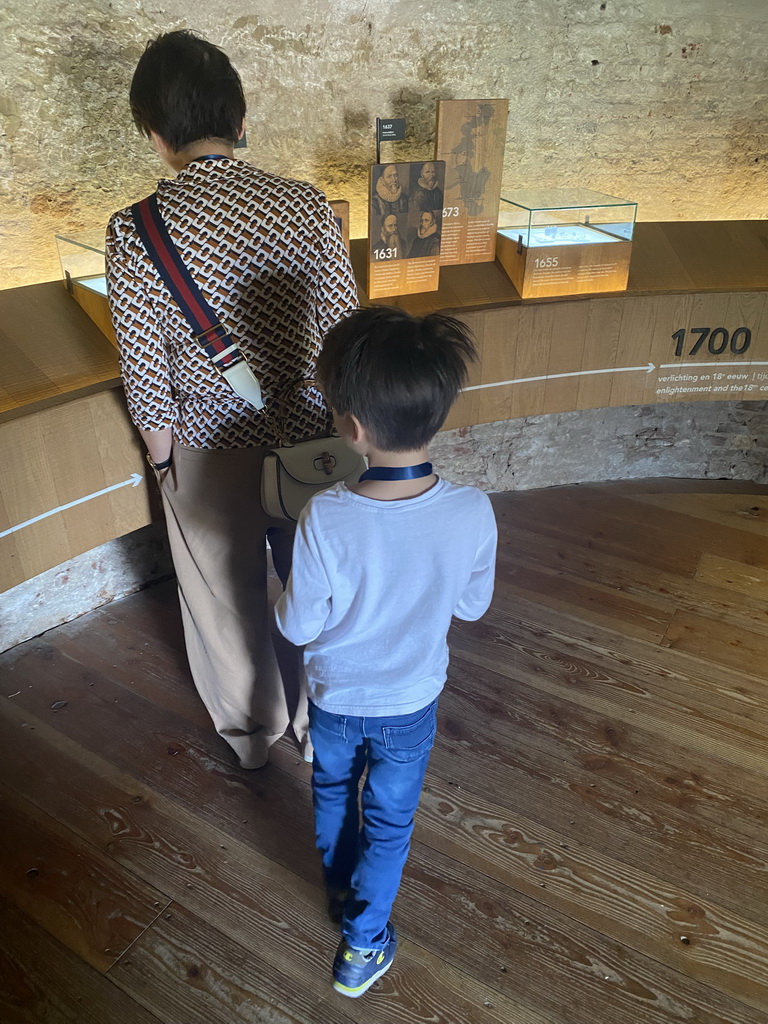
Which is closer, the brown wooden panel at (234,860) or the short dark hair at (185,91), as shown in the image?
the short dark hair at (185,91)

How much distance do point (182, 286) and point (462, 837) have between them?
1.40 m

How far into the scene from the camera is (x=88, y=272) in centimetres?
218

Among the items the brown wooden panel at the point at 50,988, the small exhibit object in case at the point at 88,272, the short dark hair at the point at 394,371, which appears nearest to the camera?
the short dark hair at the point at 394,371

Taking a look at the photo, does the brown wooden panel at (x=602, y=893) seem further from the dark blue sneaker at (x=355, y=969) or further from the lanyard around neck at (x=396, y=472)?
the lanyard around neck at (x=396, y=472)

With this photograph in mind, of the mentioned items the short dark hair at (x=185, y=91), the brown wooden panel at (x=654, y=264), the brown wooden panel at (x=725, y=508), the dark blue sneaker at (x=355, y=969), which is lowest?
the brown wooden panel at (x=725, y=508)

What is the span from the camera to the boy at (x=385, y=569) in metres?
1.18

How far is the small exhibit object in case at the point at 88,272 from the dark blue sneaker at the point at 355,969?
1.56m

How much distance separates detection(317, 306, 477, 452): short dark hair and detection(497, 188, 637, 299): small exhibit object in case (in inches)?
67.1

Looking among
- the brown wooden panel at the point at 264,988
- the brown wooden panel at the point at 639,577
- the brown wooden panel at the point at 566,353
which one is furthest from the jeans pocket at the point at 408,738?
the brown wooden panel at the point at 566,353

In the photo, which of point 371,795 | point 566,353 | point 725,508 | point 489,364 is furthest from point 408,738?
point 725,508

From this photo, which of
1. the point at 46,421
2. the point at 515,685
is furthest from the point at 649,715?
the point at 46,421

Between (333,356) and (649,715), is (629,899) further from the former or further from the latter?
(333,356)

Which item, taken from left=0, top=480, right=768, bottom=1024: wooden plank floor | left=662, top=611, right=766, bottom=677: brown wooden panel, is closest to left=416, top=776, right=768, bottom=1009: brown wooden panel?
left=0, top=480, right=768, bottom=1024: wooden plank floor

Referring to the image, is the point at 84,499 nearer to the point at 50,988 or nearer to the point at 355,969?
the point at 50,988
